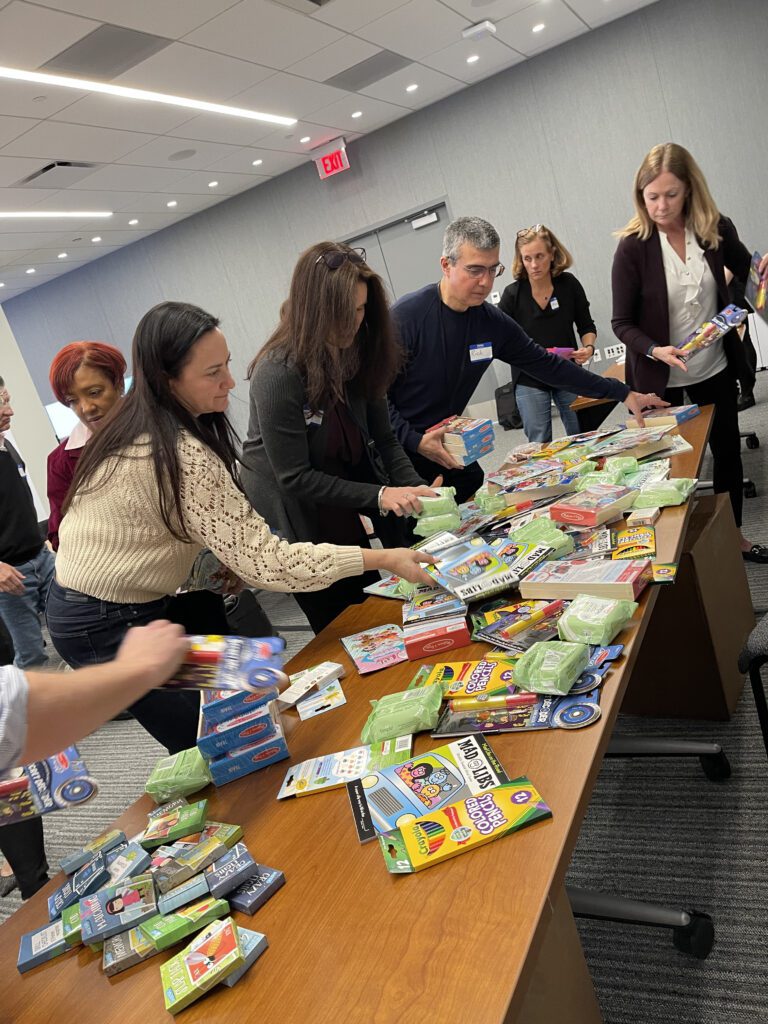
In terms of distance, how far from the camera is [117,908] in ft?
3.52

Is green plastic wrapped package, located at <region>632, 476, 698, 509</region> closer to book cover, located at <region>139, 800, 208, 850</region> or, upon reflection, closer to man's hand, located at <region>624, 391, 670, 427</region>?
man's hand, located at <region>624, 391, 670, 427</region>

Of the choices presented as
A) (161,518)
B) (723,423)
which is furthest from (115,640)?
(723,423)

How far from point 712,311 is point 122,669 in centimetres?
281

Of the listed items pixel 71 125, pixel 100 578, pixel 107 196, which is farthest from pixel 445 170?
pixel 100 578

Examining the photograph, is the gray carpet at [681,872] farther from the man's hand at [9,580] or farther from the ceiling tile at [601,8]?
the ceiling tile at [601,8]

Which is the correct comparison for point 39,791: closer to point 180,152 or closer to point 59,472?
point 59,472

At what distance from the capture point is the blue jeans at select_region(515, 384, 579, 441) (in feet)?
14.2

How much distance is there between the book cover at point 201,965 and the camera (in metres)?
0.91

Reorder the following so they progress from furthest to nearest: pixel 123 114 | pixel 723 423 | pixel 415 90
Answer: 1. pixel 415 90
2. pixel 123 114
3. pixel 723 423

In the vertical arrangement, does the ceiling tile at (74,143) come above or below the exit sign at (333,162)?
above

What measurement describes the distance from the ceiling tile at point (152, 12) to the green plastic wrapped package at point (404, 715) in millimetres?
4270

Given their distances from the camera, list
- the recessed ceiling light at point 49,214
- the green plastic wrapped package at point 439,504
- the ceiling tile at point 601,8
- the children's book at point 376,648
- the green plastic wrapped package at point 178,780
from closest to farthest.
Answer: the green plastic wrapped package at point 178,780 → the children's book at point 376,648 → the green plastic wrapped package at point 439,504 → the ceiling tile at point 601,8 → the recessed ceiling light at point 49,214

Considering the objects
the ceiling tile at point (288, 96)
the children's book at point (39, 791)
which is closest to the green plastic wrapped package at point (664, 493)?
the children's book at point (39, 791)

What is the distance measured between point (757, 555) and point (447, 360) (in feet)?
5.42
